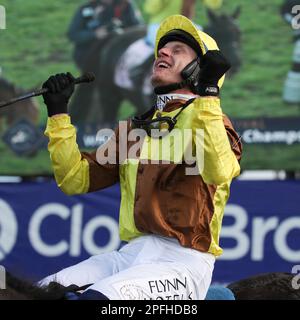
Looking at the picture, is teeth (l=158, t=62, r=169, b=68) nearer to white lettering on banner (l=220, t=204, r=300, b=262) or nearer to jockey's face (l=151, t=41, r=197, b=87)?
jockey's face (l=151, t=41, r=197, b=87)

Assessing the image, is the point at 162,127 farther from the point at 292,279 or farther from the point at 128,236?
the point at 292,279

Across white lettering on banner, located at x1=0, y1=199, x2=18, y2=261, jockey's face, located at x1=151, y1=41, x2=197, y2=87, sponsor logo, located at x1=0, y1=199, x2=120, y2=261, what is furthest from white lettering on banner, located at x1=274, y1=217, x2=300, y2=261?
jockey's face, located at x1=151, y1=41, x2=197, y2=87

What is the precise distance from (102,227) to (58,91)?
14.5 feet

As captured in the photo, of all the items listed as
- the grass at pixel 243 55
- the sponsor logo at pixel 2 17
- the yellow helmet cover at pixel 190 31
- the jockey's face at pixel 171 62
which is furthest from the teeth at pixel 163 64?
the sponsor logo at pixel 2 17

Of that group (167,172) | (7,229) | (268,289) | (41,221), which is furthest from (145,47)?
(167,172)

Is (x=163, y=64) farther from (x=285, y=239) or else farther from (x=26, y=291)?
(x=285, y=239)

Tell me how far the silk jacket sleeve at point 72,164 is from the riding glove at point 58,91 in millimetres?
50

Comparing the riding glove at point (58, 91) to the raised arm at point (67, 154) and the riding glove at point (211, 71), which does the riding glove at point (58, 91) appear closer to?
the raised arm at point (67, 154)

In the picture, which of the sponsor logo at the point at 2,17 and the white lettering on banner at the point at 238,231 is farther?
the sponsor logo at the point at 2,17

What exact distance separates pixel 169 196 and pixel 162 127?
1.19 ft

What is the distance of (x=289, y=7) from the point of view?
8.68 metres

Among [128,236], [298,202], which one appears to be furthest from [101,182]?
[298,202]

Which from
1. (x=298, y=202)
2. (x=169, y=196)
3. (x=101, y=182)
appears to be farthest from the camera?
(x=298, y=202)

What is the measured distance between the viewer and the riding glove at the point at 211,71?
4.03 meters
